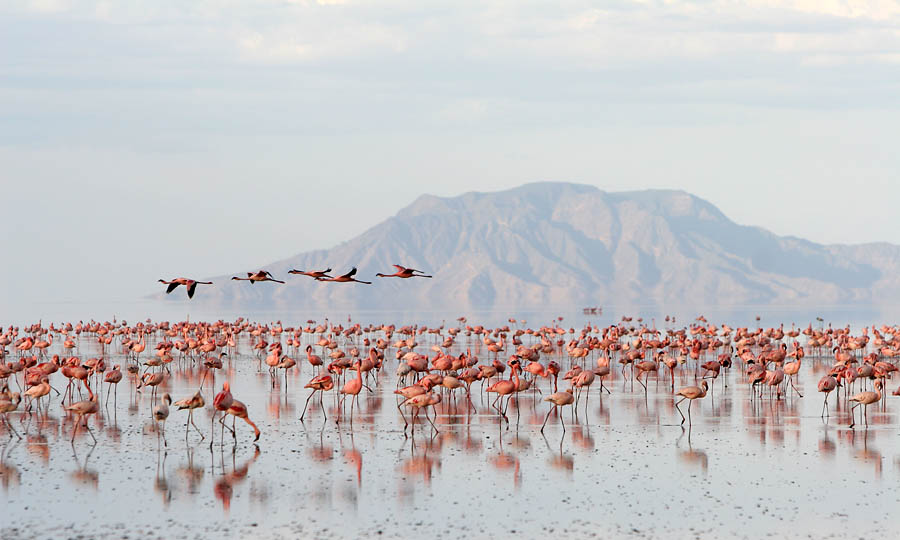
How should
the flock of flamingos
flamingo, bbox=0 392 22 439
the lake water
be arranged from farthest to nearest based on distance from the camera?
the flock of flamingos → flamingo, bbox=0 392 22 439 → the lake water

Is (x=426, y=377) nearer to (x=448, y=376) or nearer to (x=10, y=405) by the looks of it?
(x=448, y=376)

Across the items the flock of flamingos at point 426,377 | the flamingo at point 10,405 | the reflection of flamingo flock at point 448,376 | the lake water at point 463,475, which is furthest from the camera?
the reflection of flamingo flock at point 448,376

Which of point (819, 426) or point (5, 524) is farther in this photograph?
point (819, 426)

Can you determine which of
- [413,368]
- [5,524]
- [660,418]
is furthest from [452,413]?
[5,524]

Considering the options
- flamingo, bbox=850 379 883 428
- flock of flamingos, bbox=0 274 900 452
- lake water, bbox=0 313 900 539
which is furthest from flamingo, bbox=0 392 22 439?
flamingo, bbox=850 379 883 428

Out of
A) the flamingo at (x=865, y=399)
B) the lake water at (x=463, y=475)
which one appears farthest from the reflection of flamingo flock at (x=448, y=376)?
the lake water at (x=463, y=475)

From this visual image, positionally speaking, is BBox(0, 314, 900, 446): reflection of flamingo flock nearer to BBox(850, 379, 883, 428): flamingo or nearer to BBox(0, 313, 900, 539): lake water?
BBox(850, 379, 883, 428): flamingo

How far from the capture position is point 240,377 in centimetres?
3647

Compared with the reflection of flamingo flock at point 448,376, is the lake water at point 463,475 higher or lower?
lower

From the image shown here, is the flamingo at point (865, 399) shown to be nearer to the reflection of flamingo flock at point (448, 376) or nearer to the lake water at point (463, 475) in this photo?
the reflection of flamingo flock at point (448, 376)

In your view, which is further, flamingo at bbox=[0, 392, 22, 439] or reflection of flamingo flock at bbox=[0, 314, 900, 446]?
reflection of flamingo flock at bbox=[0, 314, 900, 446]

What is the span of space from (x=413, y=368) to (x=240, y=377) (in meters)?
9.96

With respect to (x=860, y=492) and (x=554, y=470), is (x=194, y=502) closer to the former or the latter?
(x=554, y=470)

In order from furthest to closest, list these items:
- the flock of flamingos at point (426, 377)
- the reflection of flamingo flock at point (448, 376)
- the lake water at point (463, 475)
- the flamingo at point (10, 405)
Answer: the reflection of flamingo flock at point (448, 376)
the flock of flamingos at point (426, 377)
the flamingo at point (10, 405)
the lake water at point (463, 475)
